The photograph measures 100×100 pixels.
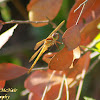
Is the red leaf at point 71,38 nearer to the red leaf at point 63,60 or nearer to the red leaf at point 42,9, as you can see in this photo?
the red leaf at point 63,60

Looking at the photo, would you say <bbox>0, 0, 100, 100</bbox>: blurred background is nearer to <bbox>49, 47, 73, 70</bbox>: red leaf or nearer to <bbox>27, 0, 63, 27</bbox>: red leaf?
<bbox>27, 0, 63, 27</bbox>: red leaf

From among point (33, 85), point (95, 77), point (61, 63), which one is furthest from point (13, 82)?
point (61, 63)

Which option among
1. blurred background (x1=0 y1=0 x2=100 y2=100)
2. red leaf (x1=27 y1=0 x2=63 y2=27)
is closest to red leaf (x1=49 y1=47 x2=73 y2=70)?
red leaf (x1=27 y1=0 x2=63 y2=27)

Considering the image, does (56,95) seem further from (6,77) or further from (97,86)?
(97,86)

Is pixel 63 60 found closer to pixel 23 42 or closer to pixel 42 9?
pixel 42 9

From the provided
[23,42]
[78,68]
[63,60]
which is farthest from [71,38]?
[23,42]

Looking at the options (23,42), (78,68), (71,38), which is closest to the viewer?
(71,38)

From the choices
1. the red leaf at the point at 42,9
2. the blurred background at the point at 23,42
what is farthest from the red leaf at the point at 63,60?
the blurred background at the point at 23,42

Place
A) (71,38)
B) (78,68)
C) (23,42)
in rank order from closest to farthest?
1. (71,38)
2. (78,68)
3. (23,42)

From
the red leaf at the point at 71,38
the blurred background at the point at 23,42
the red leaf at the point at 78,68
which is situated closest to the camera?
the red leaf at the point at 71,38
